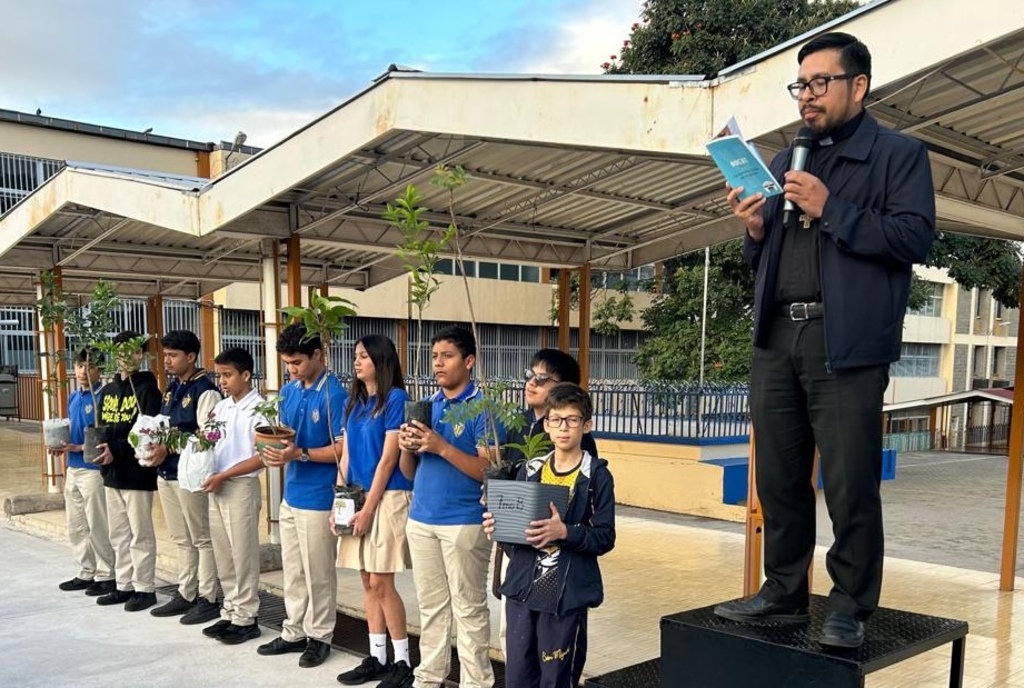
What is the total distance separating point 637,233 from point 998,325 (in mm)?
28715

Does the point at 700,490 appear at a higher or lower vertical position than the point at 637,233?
lower

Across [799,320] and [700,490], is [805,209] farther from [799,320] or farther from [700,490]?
[700,490]

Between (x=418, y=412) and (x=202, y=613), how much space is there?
279 centimetres

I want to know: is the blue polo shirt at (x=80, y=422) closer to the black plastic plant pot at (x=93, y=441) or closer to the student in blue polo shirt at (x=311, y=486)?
the black plastic plant pot at (x=93, y=441)

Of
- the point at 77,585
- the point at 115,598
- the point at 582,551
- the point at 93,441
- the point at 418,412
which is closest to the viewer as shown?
the point at 582,551

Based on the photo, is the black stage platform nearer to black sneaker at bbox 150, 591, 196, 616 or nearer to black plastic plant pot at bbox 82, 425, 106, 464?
black sneaker at bbox 150, 591, 196, 616

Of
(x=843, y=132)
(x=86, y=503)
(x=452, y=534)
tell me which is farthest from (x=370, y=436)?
(x=86, y=503)

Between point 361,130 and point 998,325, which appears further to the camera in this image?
point 998,325

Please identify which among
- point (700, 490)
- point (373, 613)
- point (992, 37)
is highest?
point (992, 37)

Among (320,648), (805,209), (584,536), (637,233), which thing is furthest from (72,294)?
(805,209)

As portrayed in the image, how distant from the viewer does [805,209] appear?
7.11 feet

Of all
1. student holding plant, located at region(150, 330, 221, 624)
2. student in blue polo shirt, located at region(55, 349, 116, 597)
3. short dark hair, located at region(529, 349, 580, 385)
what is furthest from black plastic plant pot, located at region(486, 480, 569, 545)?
student in blue polo shirt, located at region(55, 349, 116, 597)

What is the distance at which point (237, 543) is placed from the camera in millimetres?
4859

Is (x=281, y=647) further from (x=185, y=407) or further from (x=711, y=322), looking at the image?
(x=711, y=322)
